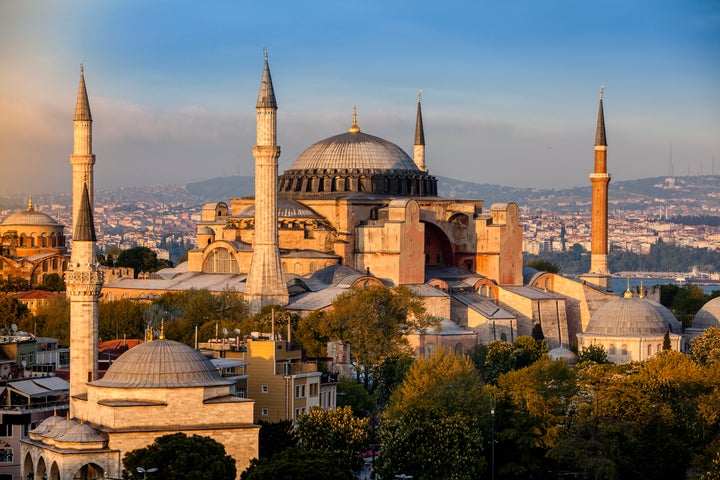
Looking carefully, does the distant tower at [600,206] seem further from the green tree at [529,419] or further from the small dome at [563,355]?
the green tree at [529,419]

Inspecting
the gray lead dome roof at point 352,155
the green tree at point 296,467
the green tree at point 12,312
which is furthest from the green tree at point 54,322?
the green tree at point 296,467

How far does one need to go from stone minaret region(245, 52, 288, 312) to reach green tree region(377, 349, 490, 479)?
16005 millimetres

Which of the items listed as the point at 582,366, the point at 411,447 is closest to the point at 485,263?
the point at 582,366

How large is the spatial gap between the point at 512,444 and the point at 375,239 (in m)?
24.5

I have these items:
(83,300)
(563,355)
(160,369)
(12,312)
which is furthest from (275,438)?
(12,312)

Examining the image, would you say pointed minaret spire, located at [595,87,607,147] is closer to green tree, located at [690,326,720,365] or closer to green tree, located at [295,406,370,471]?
green tree, located at [690,326,720,365]

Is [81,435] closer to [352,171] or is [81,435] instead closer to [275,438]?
[275,438]

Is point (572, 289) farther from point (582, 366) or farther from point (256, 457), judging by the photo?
point (256, 457)

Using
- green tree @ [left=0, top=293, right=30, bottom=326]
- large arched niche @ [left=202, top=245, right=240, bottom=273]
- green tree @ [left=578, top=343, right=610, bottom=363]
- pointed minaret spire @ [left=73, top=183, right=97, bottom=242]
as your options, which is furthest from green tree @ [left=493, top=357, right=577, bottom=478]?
large arched niche @ [left=202, top=245, right=240, bottom=273]

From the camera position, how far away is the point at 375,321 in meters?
60.8

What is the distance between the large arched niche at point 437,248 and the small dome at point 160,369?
33.6 m

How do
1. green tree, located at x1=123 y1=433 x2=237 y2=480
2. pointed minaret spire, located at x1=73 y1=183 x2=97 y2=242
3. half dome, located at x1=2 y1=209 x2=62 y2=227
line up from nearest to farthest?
green tree, located at x1=123 y1=433 x2=237 y2=480
pointed minaret spire, located at x1=73 y1=183 x2=97 y2=242
half dome, located at x1=2 y1=209 x2=62 y2=227

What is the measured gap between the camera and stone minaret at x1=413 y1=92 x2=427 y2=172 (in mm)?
86000

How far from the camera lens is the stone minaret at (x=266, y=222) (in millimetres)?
64125
